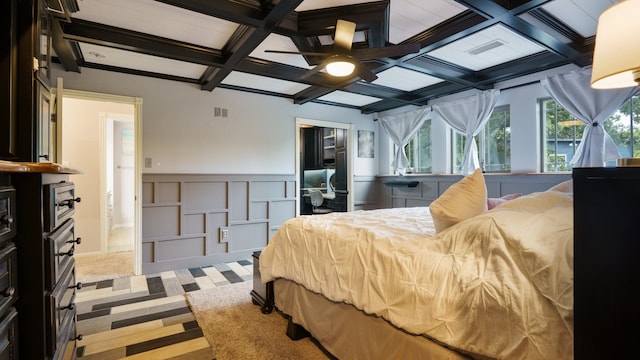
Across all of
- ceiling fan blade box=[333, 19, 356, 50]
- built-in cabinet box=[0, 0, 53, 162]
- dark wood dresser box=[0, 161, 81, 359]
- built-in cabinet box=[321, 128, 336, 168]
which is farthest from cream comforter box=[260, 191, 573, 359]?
built-in cabinet box=[321, 128, 336, 168]

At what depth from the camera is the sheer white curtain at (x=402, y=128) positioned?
4855 mm

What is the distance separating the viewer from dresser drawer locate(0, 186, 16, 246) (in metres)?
0.87

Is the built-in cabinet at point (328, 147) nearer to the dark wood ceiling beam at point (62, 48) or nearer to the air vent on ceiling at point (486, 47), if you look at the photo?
the air vent on ceiling at point (486, 47)

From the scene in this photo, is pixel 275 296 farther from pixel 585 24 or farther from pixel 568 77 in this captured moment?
pixel 568 77

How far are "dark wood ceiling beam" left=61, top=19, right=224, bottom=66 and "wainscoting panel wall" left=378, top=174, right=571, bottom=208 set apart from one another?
3362 mm

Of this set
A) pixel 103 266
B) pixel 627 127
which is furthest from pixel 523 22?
pixel 103 266

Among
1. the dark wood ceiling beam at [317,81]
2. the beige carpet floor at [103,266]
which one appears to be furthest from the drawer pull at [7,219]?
the beige carpet floor at [103,266]

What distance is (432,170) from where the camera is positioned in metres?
4.79

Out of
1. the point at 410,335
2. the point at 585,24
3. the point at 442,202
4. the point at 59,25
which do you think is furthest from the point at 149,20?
the point at 585,24

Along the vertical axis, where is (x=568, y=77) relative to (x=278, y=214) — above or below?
above

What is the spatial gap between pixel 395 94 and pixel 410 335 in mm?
3808

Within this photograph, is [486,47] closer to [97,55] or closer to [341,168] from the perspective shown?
[341,168]

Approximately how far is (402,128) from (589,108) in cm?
249

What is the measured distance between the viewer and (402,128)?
16.9 ft
